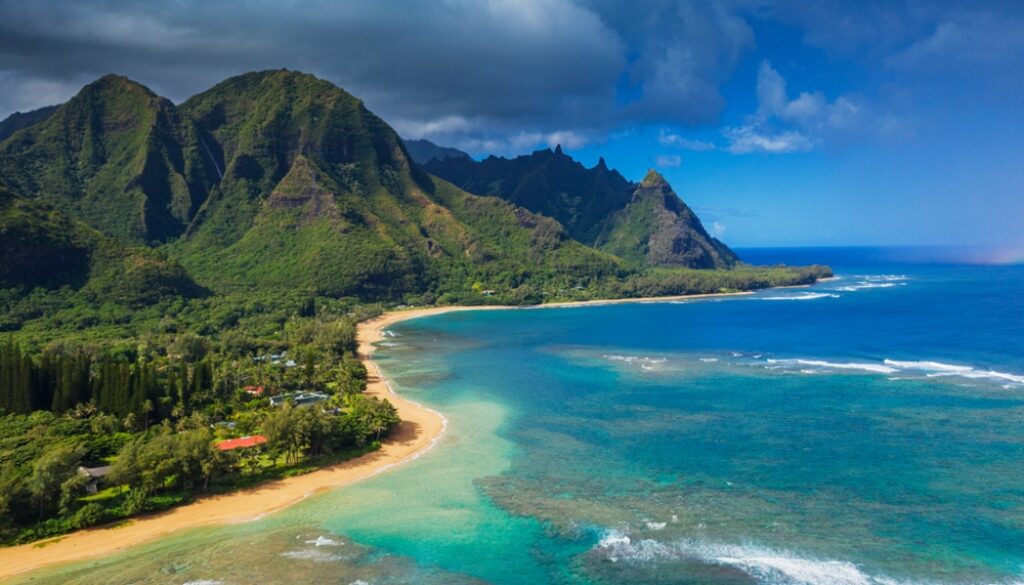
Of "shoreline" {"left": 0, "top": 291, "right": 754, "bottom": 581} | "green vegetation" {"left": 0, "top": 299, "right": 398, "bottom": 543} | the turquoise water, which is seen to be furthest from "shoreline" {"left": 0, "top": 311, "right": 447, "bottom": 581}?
the turquoise water

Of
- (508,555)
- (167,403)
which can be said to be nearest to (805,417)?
(508,555)

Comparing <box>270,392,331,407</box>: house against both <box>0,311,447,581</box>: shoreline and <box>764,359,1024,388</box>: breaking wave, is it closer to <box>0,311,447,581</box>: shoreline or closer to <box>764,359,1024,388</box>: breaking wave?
<box>0,311,447,581</box>: shoreline

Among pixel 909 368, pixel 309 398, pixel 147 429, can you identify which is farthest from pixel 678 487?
pixel 909 368

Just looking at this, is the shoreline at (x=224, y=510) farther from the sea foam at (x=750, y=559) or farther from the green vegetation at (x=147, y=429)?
the sea foam at (x=750, y=559)

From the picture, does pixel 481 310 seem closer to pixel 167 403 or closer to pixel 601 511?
pixel 167 403

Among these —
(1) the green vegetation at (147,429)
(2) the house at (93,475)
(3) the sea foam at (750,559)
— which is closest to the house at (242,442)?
(1) the green vegetation at (147,429)

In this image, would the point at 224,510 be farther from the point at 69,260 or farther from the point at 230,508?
the point at 69,260

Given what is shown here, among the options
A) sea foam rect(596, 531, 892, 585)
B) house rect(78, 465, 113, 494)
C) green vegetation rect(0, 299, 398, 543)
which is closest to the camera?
sea foam rect(596, 531, 892, 585)
